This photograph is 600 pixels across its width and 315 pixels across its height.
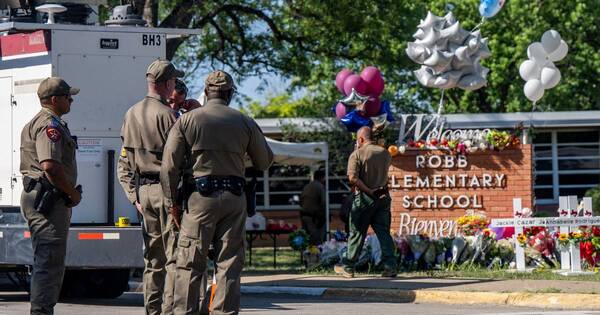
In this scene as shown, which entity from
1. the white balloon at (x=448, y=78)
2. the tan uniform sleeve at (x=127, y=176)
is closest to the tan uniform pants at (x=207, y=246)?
the tan uniform sleeve at (x=127, y=176)

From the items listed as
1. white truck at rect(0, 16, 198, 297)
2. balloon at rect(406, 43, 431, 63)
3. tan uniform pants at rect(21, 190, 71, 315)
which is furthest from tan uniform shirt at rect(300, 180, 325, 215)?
tan uniform pants at rect(21, 190, 71, 315)

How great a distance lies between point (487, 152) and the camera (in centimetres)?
1759

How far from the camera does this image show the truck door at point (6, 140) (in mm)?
12430

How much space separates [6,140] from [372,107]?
7.39m

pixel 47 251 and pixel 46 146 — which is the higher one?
pixel 46 146

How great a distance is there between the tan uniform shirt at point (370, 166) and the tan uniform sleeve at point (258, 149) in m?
6.11

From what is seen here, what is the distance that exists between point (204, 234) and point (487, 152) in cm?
983

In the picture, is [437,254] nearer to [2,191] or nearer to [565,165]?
[2,191]

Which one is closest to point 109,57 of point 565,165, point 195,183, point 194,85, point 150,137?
point 150,137

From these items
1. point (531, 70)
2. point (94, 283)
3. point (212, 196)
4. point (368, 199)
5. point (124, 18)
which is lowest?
point (94, 283)

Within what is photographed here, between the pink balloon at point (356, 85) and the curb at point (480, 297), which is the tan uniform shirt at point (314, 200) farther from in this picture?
the curb at point (480, 297)

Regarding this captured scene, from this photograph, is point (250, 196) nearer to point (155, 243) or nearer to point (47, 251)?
point (155, 243)

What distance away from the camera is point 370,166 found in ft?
48.8

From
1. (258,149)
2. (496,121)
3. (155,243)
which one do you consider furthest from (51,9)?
(496,121)
